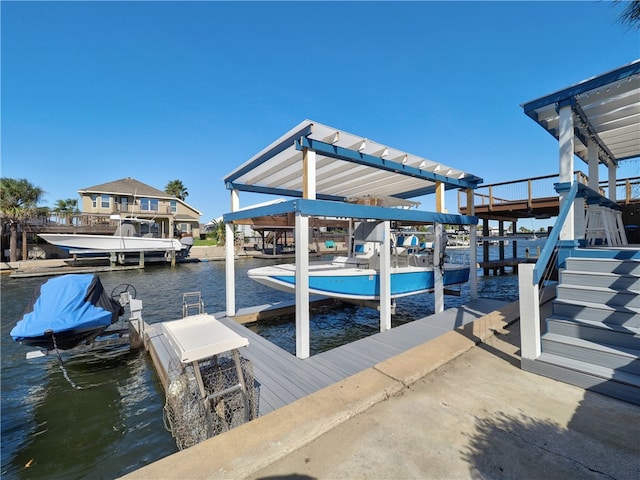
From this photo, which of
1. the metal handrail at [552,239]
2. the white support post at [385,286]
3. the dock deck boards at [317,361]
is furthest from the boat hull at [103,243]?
the metal handrail at [552,239]

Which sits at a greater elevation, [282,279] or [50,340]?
[282,279]

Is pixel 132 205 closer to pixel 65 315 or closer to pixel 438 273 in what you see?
pixel 65 315

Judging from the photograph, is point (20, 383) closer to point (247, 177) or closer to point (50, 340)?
point (50, 340)

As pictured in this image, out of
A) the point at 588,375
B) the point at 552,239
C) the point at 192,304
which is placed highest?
the point at 552,239

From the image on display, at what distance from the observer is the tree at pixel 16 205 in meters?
22.1

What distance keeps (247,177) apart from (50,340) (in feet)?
16.8

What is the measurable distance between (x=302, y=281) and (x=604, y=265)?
14.8 feet

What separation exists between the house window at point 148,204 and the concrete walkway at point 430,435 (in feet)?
114

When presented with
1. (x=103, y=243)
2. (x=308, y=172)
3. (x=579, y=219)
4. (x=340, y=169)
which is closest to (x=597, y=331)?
(x=579, y=219)

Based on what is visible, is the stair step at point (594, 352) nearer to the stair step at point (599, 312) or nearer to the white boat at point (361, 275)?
the stair step at point (599, 312)

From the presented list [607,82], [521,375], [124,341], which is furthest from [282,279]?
[607,82]

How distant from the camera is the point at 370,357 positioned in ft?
15.5

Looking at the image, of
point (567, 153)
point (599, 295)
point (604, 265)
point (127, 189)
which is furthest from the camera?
point (127, 189)

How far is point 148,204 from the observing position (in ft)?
103
